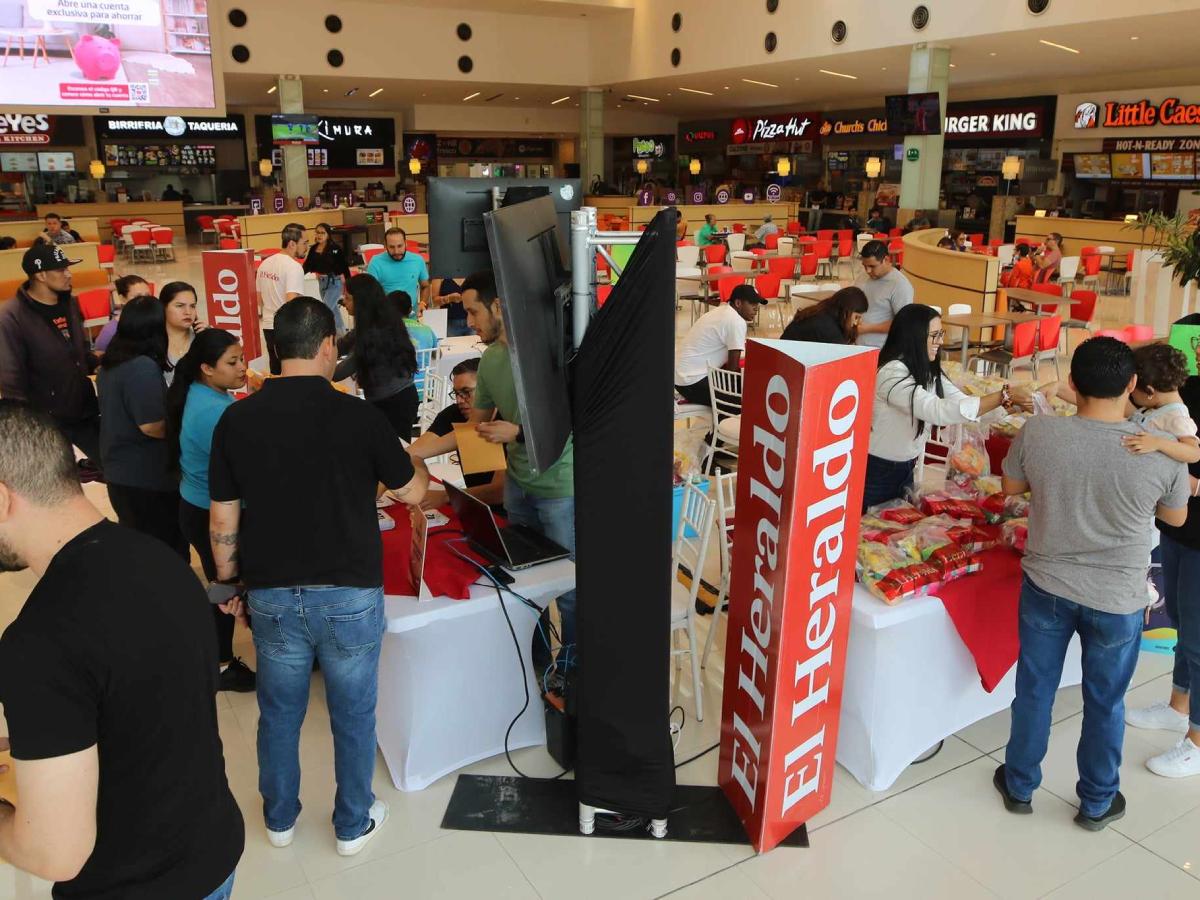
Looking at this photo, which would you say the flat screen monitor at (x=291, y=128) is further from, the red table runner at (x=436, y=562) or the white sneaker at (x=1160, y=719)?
the white sneaker at (x=1160, y=719)

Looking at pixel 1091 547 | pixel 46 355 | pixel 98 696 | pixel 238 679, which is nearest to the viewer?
pixel 98 696

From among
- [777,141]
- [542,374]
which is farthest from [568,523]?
[777,141]

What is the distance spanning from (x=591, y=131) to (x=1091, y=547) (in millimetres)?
19848

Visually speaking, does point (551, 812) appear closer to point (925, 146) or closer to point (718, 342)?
point (718, 342)

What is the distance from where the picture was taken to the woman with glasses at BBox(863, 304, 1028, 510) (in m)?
3.35

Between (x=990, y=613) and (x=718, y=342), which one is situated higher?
(x=718, y=342)

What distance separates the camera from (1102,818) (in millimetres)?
2807

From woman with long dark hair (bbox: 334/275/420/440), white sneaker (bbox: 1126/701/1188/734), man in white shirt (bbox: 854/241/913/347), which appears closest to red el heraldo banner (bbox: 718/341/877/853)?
white sneaker (bbox: 1126/701/1188/734)

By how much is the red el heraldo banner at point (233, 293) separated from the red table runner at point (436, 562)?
406cm

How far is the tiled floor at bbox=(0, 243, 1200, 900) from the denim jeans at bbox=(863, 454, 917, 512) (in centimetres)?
108

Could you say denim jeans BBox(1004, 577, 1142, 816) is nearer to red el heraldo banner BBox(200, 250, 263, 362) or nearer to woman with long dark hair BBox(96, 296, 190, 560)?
woman with long dark hair BBox(96, 296, 190, 560)

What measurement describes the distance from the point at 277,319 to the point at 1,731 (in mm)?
1991

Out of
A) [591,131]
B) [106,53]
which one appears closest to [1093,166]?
[591,131]

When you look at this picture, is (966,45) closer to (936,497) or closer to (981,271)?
(981,271)
